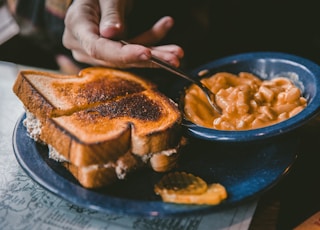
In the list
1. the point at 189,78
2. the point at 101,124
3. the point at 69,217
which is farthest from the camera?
the point at 189,78

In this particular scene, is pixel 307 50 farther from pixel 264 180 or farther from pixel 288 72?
pixel 264 180

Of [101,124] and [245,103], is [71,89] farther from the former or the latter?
[245,103]

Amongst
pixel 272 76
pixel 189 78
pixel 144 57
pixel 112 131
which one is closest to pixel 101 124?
pixel 112 131

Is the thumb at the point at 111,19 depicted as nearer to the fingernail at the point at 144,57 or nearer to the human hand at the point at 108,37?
the human hand at the point at 108,37

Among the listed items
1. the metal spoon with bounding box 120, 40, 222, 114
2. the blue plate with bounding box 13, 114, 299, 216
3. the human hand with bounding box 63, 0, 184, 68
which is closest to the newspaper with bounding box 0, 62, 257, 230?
the blue plate with bounding box 13, 114, 299, 216

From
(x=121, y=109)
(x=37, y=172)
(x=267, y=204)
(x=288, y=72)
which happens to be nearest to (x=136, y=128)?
(x=121, y=109)

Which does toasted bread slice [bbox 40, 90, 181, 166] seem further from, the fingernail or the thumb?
the thumb

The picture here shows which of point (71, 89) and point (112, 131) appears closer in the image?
point (112, 131)
